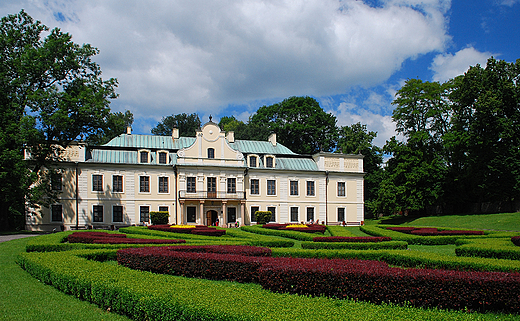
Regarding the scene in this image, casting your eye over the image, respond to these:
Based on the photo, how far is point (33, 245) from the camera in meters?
14.7

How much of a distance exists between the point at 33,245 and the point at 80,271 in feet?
22.6

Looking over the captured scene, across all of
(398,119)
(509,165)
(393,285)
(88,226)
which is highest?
(398,119)

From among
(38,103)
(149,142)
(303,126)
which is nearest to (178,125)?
(303,126)

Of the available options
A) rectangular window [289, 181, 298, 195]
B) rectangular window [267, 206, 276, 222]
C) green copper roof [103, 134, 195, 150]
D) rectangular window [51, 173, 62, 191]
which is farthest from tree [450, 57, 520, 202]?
rectangular window [51, 173, 62, 191]

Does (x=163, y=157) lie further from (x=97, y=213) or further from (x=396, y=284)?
(x=396, y=284)

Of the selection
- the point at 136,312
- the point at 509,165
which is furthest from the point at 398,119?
the point at 136,312

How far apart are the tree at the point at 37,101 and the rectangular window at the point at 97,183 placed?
203 inches

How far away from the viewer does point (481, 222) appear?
32.8 meters

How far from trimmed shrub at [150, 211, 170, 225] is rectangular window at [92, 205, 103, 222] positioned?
15.5 feet

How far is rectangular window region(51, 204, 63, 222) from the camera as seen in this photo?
34656 mm

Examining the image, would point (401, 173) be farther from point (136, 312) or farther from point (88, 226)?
point (136, 312)

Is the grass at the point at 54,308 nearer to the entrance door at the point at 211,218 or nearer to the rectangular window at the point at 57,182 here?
the rectangular window at the point at 57,182

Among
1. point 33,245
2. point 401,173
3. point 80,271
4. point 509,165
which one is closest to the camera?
point 80,271

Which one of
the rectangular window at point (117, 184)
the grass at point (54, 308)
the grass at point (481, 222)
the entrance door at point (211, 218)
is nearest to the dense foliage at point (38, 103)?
the rectangular window at point (117, 184)
